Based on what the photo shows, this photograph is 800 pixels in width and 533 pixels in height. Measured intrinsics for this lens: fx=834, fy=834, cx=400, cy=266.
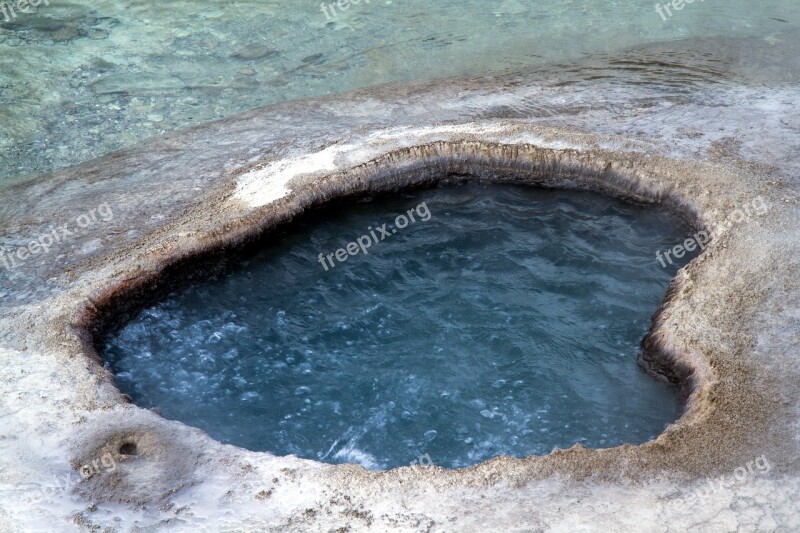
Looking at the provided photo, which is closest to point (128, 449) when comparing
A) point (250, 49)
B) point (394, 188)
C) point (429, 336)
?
point (429, 336)

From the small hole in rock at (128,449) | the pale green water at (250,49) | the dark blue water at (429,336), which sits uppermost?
the pale green water at (250,49)

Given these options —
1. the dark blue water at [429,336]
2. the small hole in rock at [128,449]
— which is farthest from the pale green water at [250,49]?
the small hole in rock at [128,449]

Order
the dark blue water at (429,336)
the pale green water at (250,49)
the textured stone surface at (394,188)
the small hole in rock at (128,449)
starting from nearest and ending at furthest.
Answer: the textured stone surface at (394,188)
the small hole in rock at (128,449)
the dark blue water at (429,336)
the pale green water at (250,49)

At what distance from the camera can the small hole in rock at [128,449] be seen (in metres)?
4.89

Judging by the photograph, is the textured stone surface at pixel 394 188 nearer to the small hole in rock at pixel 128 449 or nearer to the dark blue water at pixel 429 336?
the small hole in rock at pixel 128 449

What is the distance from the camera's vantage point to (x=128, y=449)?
4.92 meters

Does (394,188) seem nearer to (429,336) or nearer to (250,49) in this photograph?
(429,336)

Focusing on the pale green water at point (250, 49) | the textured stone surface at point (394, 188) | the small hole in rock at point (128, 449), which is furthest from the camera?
the pale green water at point (250, 49)

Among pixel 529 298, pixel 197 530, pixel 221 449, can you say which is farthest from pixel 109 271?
pixel 529 298

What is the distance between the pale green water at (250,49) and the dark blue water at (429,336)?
3.04m

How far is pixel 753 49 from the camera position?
10.2m

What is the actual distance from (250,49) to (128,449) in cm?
745

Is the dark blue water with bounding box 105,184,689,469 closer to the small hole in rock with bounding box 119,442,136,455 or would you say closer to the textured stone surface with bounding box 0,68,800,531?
the textured stone surface with bounding box 0,68,800,531

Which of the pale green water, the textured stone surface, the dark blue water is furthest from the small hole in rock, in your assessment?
the pale green water
